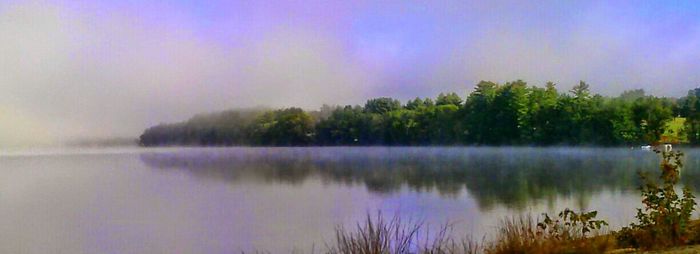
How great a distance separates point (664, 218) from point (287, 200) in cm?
1414

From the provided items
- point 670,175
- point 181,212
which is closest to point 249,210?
point 181,212

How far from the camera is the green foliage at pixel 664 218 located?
7078 millimetres

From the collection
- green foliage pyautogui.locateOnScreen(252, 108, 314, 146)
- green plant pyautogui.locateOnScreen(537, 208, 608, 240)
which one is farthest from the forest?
green plant pyautogui.locateOnScreen(537, 208, 608, 240)

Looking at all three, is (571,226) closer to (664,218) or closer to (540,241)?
(664,218)

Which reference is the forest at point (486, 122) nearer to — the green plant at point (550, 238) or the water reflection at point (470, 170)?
the water reflection at point (470, 170)

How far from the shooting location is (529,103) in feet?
142

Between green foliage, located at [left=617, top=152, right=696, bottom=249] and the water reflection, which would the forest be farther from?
green foliage, located at [left=617, top=152, right=696, bottom=249]

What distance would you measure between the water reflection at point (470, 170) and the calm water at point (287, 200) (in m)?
0.07

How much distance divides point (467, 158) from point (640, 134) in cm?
935

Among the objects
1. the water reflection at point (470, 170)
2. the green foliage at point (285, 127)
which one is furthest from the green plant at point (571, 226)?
the green foliage at point (285, 127)

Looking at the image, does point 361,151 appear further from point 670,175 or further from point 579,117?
point 670,175

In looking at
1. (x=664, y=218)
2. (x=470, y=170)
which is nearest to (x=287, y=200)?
(x=470, y=170)

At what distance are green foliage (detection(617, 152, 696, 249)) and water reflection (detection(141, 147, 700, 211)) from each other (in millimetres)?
7439

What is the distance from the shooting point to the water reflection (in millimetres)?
21094
